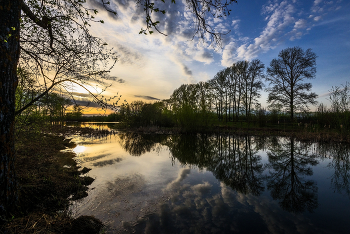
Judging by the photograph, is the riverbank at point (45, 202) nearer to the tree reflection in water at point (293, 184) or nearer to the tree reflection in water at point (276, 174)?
the tree reflection in water at point (276, 174)

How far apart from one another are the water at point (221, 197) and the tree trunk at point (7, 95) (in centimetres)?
160

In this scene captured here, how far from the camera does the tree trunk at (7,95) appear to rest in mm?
2607

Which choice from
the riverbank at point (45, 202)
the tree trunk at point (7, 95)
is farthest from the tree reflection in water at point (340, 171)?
the tree trunk at point (7, 95)

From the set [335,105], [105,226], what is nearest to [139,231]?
[105,226]

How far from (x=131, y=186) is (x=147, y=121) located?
24070 mm

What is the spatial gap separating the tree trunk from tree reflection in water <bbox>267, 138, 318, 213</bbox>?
6.05 m

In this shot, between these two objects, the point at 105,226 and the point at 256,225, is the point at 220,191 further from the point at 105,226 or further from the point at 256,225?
the point at 105,226

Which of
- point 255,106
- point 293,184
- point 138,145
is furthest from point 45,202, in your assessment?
point 255,106

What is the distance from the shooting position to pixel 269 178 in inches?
246

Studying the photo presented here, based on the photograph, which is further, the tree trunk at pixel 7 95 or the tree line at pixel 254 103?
the tree line at pixel 254 103

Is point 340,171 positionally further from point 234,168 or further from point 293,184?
point 234,168

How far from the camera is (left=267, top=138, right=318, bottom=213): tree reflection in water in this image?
4.37 m

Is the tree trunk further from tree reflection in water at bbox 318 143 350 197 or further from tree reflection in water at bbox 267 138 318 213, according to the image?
tree reflection in water at bbox 318 143 350 197

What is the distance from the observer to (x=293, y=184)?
565cm
